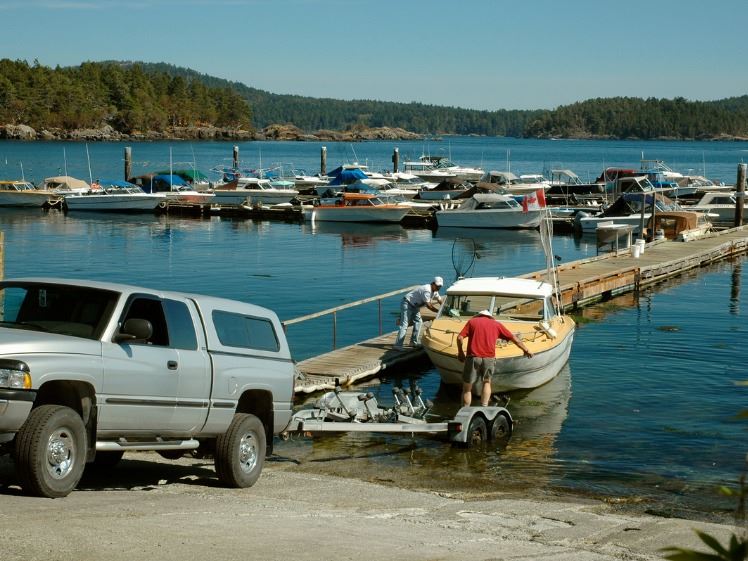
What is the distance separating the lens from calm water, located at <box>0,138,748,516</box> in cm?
1606

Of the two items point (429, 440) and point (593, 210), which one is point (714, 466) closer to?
point (429, 440)

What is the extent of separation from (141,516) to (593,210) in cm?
6048

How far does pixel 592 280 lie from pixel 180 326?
2717 cm

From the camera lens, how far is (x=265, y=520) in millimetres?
10062

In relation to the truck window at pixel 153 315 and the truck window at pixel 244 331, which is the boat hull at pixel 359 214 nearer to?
the truck window at pixel 244 331

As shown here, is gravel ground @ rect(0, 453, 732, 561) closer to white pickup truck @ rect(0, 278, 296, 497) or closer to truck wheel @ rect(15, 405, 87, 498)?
truck wheel @ rect(15, 405, 87, 498)

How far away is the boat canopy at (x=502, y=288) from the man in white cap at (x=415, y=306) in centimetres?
64

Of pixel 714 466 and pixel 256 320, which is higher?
pixel 256 320

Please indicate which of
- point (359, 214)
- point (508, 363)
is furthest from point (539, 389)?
point (359, 214)

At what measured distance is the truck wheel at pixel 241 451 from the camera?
11469 millimetres

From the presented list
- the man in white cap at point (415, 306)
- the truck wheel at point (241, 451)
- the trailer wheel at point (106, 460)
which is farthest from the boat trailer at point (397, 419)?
the man in white cap at point (415, 306)

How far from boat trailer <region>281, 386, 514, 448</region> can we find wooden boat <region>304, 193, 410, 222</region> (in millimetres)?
51935

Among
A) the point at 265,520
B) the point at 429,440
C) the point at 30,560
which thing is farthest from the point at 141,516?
the point at 429,440

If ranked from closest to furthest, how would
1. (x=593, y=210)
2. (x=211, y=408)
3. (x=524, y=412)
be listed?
(x=211, y=408) → (x=524, y=412) → (x=593, y=210)
